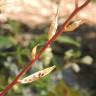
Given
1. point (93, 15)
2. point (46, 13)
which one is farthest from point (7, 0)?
point (93, 15)

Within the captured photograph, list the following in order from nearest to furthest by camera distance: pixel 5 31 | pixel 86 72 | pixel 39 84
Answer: pixel 39 84, pixel 5 31, pixel 86 72

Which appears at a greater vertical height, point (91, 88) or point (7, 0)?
point (7, 0)

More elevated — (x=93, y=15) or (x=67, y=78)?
(x=67, y=78)

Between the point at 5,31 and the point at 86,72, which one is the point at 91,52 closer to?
the point at 86,72

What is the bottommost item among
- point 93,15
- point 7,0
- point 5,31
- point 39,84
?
point 93,15

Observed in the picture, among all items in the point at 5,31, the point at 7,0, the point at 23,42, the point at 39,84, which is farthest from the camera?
the point at 5,31

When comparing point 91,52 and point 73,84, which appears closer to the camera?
point 73,84

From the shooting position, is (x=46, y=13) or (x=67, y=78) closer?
(x=67, y=78)

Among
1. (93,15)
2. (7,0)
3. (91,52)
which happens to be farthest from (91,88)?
(7,0)

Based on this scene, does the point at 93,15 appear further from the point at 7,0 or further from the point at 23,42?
the point at 7,0
